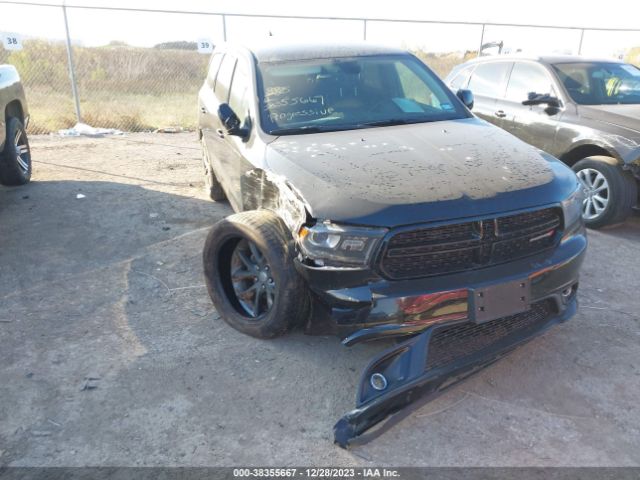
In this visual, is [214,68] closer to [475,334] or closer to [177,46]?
[475,334]

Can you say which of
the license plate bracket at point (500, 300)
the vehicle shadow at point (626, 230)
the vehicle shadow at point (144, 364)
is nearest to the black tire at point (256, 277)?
the vehicle shadow at point (144, 364)

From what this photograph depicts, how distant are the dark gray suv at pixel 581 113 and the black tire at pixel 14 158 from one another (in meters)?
5.83

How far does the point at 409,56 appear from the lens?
4.81m

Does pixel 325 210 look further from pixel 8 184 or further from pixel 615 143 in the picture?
pixel 8 184

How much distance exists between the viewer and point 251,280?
12.1 ft

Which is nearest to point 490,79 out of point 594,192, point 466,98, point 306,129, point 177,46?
point 594,192

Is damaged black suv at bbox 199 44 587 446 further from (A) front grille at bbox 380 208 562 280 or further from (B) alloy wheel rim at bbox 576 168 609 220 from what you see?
(B) alloy wheel rim at bbox 576 168 609 220

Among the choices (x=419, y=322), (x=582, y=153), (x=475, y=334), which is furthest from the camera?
(x=582, y=153)

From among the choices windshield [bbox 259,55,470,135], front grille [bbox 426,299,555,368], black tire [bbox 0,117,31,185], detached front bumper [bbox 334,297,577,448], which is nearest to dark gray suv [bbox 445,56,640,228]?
windshield [bbox 259,55,470,135]

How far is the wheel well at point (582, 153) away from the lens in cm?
576

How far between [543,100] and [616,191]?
4.53 ft

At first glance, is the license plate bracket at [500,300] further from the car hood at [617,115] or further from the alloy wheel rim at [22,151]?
the alloy wheel rim at [22,151]

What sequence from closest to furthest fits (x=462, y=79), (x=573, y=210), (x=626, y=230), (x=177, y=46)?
(x=573, y=210)
(x=626, y=230)
(x=462, y=79)
(x=177, y=46)

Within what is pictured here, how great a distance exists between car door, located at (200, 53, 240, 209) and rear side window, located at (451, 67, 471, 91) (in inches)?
147
